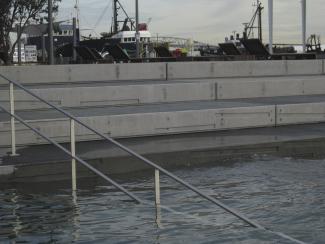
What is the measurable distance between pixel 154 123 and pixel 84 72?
24.1 ft

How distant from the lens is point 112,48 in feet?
97.9

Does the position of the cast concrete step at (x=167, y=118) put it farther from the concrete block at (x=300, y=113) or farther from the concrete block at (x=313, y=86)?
the concrete block at (x=313, y=86)

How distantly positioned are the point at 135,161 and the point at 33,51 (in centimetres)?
4063

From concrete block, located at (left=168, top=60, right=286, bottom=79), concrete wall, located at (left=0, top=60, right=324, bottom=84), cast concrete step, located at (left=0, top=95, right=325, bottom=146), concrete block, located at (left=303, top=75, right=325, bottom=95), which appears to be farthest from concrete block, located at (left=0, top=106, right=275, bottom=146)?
concrete block, located at (left=168, top=60, right=286, bottom=79)

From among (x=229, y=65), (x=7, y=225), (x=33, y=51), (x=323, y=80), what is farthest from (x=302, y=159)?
(x=33, y=51)

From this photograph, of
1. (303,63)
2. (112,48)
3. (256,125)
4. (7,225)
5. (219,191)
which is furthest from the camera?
(112,48)

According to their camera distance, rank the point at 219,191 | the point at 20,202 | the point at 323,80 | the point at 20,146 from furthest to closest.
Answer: the point at 323,80 → the point at 20,146 → the point at 219,191 → the point at 20,202

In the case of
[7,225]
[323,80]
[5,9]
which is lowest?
[7,225]

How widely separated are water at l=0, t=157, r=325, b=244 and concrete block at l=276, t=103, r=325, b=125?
4452 millimetres

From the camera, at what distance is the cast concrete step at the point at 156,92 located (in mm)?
15211

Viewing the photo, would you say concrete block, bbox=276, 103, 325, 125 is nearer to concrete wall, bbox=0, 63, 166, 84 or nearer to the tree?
concrete wall, bbox=0, 63, 166, 84

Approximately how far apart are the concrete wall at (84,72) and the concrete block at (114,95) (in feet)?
10.4

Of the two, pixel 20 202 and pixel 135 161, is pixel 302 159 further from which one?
pixel 20 202

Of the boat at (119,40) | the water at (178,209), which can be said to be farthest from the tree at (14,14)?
the water at (178,209)
